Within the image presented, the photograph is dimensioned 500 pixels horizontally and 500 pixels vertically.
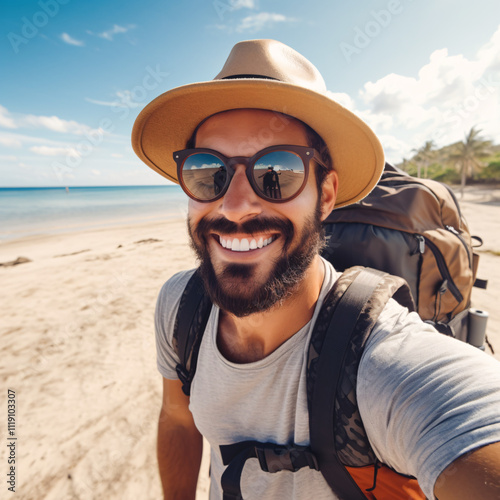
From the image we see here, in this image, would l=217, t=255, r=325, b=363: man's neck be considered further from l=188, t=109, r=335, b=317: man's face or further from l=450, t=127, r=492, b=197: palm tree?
l=450, t=127, r=492, b=197: palm tree

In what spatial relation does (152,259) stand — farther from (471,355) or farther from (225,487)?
(471,355)

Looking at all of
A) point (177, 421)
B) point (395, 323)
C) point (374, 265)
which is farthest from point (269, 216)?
point (177, 421)

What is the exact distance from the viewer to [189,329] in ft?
4.68

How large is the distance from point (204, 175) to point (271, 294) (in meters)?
0.72

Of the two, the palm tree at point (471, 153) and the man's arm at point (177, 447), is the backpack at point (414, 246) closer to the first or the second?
the man's arm at point (177, 447)

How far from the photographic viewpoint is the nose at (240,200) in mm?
1296

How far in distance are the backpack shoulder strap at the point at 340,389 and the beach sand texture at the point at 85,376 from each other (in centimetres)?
185

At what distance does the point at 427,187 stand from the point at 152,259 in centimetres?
678

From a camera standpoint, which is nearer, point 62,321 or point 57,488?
point 57,488

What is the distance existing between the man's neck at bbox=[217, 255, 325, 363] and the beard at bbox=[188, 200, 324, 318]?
5cm

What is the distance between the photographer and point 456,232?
73.1 inches

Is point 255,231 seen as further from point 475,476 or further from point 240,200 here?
point 475,476

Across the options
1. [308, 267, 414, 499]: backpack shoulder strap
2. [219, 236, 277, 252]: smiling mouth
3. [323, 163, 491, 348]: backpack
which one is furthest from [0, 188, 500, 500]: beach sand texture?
[323, 163, 491, 348]: backpack

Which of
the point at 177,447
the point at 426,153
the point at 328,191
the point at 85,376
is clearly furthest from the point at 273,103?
the point at 426,153
